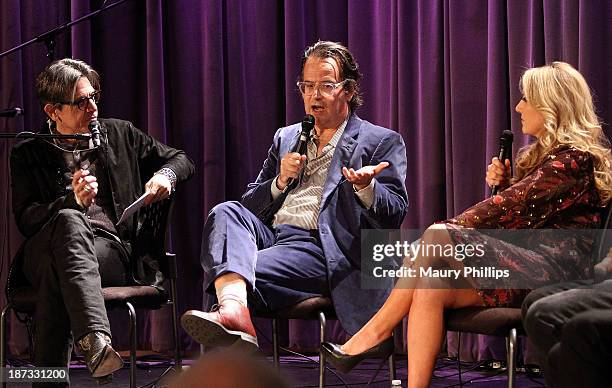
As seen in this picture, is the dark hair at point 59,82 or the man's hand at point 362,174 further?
the dark hair at point 59,82

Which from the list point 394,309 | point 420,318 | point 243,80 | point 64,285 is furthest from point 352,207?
point 243,80

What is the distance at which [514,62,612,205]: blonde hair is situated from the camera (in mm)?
2348

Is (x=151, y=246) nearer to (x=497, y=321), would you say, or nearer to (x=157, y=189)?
(x=157, y=189)

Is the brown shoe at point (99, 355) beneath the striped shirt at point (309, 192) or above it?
beneath

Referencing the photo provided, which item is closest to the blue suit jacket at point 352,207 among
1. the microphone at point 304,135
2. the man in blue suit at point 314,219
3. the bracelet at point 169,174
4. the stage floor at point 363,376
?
the man in blue suit at point 314,219

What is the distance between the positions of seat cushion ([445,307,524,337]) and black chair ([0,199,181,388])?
100cm

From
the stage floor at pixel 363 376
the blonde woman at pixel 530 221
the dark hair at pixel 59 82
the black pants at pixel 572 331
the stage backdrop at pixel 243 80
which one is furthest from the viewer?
the stage backdrop at pixel 243 80

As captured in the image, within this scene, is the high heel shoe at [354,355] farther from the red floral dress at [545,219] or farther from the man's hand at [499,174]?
the man's hand at [499,174]

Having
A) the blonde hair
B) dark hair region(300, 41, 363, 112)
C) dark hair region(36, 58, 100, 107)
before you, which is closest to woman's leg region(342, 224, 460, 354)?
the blonde hair

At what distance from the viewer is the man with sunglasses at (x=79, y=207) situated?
2422 mm

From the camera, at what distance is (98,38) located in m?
4.09

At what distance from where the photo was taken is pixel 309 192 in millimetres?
2896

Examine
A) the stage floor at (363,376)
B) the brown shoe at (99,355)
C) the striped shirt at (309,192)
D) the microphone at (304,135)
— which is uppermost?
the microphone at (304,135)

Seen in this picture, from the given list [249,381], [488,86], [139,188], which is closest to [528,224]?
[488,86]
